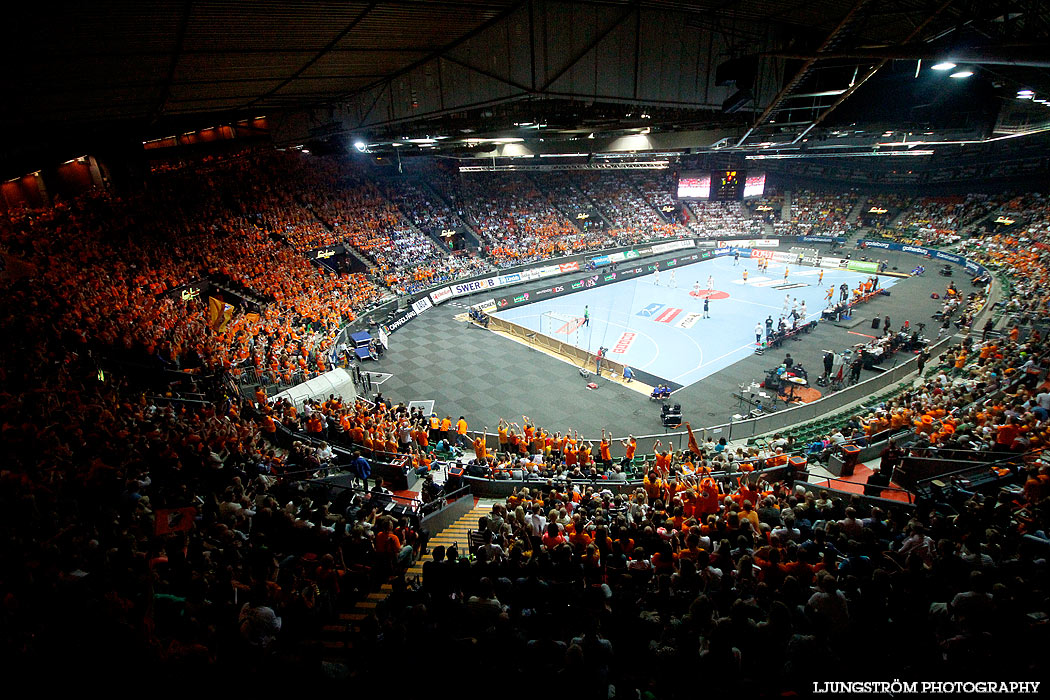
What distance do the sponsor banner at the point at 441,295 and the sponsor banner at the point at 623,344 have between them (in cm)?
1300

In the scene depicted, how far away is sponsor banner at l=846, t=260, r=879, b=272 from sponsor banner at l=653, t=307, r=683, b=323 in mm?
19511

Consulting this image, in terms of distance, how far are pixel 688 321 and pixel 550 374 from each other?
38.7 feet

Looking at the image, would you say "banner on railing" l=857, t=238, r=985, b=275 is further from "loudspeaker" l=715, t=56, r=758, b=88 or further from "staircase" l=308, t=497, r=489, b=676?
"staircase" l=308, t=497, r=489, b=676

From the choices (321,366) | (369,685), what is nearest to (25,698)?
(369,685)

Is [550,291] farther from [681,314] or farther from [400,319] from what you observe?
[400,319]

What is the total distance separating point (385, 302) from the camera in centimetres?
3206

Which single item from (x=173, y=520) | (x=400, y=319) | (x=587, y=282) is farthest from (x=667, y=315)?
(x=173, y=520)

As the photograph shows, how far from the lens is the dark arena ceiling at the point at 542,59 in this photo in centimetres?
710

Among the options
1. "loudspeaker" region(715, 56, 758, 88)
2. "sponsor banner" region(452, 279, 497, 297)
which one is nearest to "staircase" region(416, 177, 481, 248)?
"sponsor banner" region(452, 279, 497, 297)

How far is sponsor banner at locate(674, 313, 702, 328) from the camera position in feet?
101

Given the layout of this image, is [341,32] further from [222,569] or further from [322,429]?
[322,429]

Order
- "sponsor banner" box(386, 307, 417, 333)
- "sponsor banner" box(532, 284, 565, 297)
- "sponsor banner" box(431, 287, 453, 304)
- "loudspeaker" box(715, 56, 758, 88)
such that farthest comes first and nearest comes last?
"sponsor banner" box(532, 284, 565, 297) → "sponsor banner" box(431, 287, 453, 304) → "sponsor banner" box(386, 307, 417, 333) → "loudspeaker" box(715, 56, 758, 88)

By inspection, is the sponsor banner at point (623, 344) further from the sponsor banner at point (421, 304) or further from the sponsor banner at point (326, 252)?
Answer: the sponsor banner at point (326, 252)

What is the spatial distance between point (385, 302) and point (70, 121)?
825 inches
